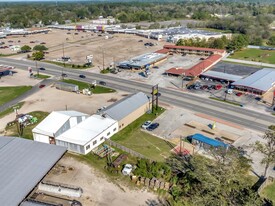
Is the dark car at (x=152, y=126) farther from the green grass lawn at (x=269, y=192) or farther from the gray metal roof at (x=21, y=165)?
the green grass lawn at (x=269, y=192)

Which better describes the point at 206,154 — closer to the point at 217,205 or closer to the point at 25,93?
the point at 217,205

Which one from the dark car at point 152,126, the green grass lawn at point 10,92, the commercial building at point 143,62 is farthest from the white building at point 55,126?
the commercial building at point 143,62

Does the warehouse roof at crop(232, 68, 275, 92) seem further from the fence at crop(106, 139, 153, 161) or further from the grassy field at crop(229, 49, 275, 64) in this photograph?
the fence at crop(106, 139, 153, 161)

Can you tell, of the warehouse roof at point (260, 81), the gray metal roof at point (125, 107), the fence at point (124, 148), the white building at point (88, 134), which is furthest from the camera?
the warehouse roof at point (260, 81)

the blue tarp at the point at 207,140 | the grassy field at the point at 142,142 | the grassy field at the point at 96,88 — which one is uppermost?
the grassy field at the point at 96,88

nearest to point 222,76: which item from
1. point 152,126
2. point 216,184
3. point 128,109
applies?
point 152,126

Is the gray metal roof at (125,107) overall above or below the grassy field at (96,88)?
above
